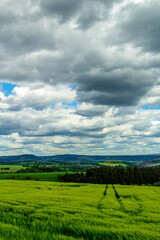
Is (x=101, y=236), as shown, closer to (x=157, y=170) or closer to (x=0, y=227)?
(x=0, y=227)

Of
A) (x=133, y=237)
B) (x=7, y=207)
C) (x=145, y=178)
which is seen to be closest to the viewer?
(x=133, y=237)

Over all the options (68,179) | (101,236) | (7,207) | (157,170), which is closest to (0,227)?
(101,236)

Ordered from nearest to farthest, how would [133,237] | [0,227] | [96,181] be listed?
[133,237]
[0,227]
[96,181]

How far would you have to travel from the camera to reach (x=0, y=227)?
27.9 ft

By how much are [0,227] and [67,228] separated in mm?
3216

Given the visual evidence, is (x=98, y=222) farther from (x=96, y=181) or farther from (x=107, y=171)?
(x=107, y=171)

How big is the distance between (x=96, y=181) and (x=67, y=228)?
123179mm

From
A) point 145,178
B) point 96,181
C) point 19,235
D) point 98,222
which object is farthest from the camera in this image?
point 145,178

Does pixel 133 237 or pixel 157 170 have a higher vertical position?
pixel 133 237

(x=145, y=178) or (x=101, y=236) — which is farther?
(x=145, y=178)

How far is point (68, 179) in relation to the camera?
445 ft

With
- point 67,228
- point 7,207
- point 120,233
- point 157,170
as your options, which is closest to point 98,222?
point 67,228

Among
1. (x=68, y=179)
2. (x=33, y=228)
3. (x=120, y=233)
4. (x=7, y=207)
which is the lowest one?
(x=68, y=179)

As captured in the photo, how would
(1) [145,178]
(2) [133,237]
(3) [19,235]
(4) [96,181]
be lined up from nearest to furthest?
(2) [133,237] → (3) [19,235] → (4) [96,181] → (1) [145,178]
